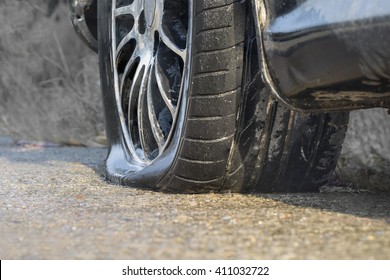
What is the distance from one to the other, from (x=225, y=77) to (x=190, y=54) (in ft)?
0.47

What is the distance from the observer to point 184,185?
2.40m

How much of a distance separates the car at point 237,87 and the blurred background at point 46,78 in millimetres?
3308

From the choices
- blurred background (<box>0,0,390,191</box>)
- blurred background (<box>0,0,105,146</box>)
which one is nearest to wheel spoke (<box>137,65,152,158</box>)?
blurred background (<box>0,0,390,191</box>)

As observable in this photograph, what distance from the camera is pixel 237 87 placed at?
2250mm

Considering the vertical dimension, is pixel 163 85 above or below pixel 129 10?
below

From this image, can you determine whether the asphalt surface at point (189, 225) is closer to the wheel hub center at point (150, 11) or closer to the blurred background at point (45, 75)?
the wheel hub center at point (150, 11)

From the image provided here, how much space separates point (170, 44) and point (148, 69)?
0.70 ft

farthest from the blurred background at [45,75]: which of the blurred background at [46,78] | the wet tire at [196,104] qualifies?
the wet tire at [196,104]

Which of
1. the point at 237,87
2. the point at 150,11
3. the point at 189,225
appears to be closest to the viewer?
the point at 189,225

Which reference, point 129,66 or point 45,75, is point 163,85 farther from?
point 45,75

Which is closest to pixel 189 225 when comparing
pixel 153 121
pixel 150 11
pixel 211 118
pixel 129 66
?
pixel 211 118

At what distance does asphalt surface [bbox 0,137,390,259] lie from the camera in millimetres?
1561

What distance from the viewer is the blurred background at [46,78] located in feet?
21.0

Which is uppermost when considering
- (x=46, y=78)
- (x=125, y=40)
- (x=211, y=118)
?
(x=125, y=40)
